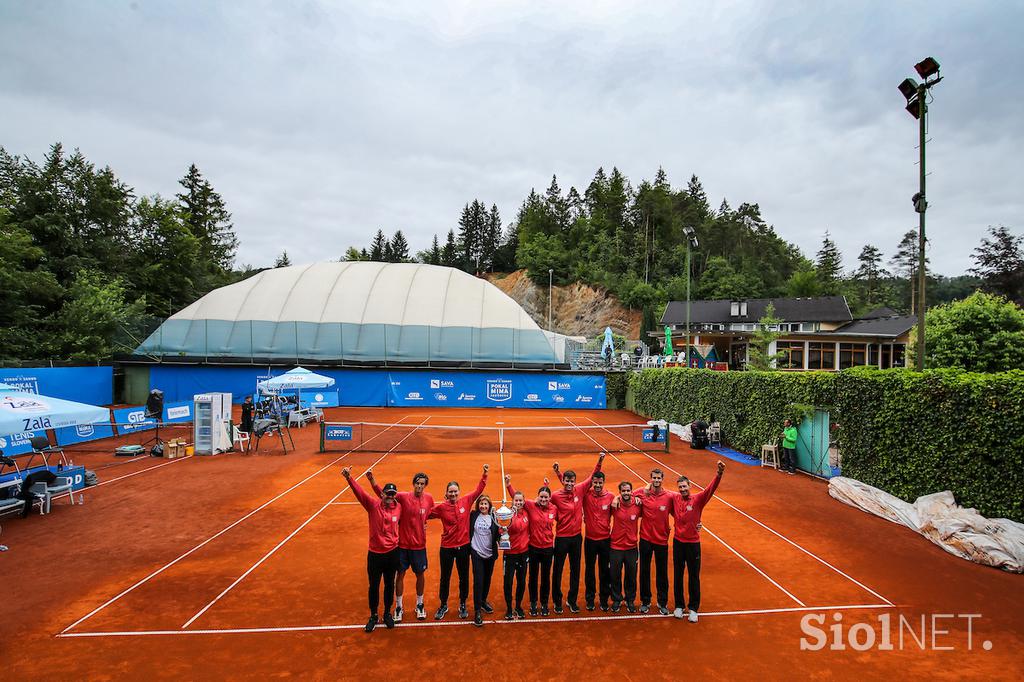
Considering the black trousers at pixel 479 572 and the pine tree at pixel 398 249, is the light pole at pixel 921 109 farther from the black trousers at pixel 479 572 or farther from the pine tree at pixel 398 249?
the pine tree at pixel 398 249

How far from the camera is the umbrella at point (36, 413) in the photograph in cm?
1009

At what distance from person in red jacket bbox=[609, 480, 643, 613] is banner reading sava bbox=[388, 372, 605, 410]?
96.5 ft

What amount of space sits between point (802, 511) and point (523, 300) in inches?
2798

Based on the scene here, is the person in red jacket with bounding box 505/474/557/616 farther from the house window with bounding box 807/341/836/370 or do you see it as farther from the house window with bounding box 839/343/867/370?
the house window with bounding box 839/343/867/370

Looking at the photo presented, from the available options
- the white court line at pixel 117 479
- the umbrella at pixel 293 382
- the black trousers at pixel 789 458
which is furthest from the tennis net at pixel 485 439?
the white court line at pixel 117 479

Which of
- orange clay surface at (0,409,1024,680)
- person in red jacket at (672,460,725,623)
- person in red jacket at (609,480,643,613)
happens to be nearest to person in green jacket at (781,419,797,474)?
orange clay surface at (0,409,1024,680)

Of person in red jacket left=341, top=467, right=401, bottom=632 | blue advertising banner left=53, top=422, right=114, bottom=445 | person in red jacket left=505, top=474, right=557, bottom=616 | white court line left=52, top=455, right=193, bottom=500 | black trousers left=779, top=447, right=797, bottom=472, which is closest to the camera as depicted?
person in red jacket left=341, top=467, right=401, bottom=632

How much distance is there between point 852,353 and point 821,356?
3.32 metres

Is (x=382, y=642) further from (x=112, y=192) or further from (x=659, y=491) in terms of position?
(x=112, y=192)

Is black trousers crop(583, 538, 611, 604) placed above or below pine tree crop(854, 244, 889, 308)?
below

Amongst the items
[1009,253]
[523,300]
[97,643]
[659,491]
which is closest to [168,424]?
[97,643]

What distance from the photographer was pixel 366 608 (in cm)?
725

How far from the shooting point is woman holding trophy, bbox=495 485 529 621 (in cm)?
660

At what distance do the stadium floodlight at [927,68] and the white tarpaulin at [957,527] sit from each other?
36.0ft
